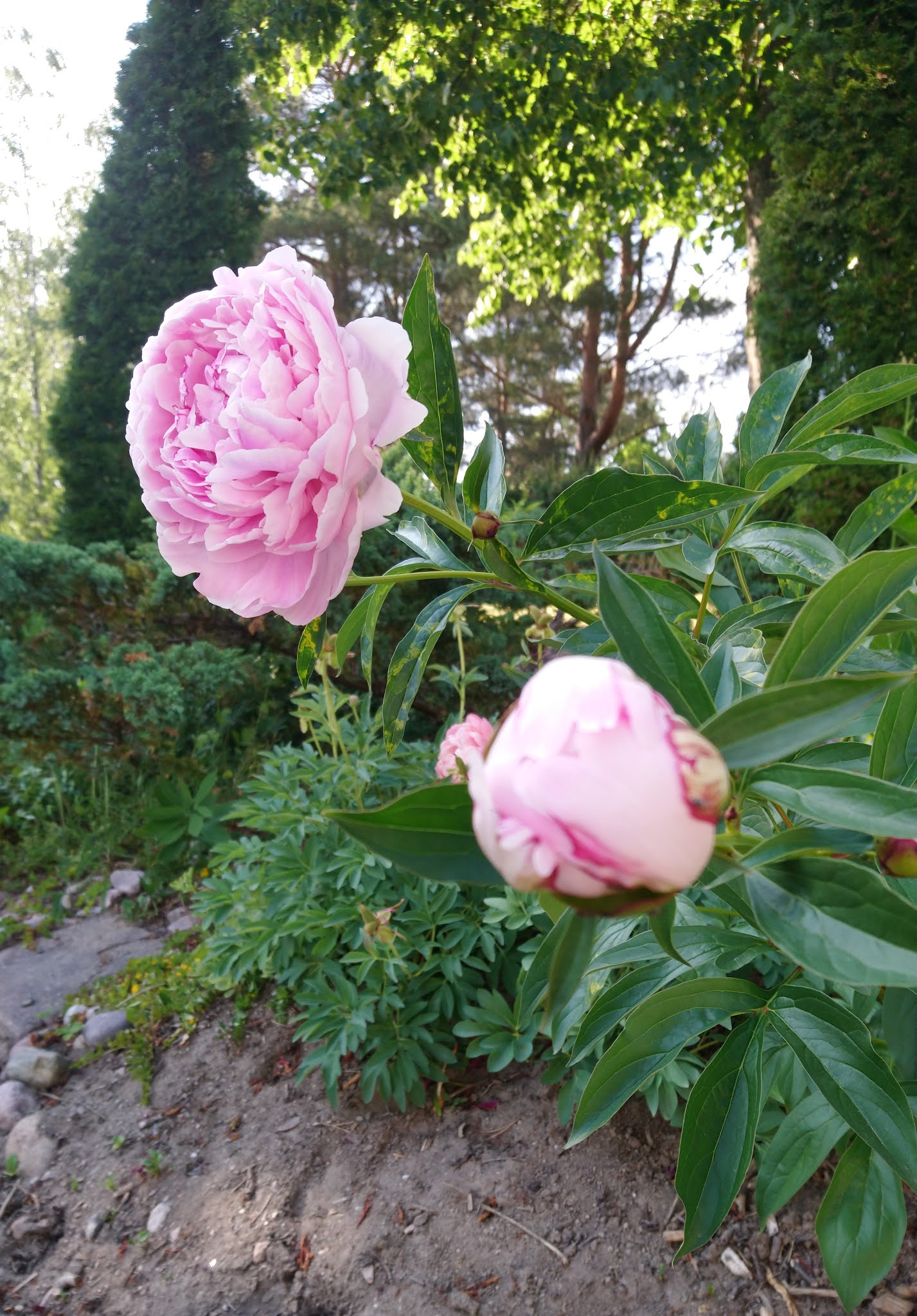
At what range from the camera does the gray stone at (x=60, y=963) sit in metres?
2.64

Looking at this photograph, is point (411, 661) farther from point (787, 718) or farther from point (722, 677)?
point (787, 718)

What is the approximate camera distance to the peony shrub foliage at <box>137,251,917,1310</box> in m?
0.29

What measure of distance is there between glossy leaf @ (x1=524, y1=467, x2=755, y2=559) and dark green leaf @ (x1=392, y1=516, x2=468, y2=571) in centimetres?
11

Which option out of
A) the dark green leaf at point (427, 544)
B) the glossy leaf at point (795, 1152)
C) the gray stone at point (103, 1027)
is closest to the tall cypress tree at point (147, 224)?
the gray stone at point (103, 1027)

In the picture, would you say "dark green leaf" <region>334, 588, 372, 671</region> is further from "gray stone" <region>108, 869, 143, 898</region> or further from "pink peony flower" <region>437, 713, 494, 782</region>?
"gray stone" <region>108, 869, 143, 898</region>

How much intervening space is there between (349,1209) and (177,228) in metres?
6.81

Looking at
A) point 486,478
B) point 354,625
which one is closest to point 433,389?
point 486,478

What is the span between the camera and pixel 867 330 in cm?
397

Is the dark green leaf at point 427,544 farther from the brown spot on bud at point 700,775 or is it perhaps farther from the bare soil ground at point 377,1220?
the bare soil ground at point 377,1220

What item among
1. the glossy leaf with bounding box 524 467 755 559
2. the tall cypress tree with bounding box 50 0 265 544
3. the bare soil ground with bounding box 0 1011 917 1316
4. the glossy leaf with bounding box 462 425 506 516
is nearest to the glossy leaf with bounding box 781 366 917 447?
the glossy leaf with bounding box 524 467 755 559

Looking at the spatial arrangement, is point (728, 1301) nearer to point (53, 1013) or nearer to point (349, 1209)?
point (349, 1209)

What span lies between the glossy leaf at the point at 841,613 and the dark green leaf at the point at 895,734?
0.54 ft

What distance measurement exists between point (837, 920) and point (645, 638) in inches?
6.0

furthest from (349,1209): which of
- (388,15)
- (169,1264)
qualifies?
(388,15)
